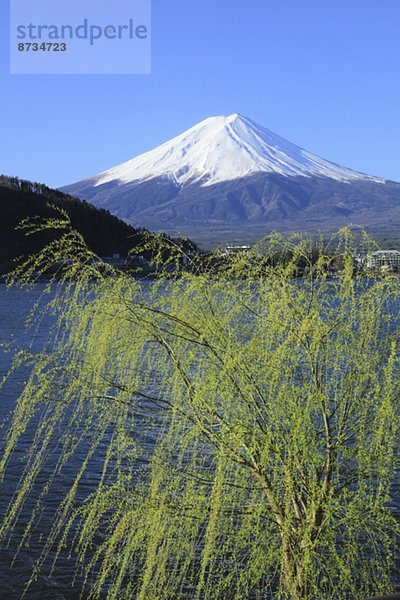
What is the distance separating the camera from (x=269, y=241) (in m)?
3.94

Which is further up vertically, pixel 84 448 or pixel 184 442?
pixel 184 442

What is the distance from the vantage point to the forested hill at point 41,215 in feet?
163

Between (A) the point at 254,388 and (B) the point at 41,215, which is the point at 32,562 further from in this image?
(B) the point at 41,215

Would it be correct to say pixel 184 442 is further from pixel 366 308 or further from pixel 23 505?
pixel 23 505

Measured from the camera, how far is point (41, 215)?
49719 mm

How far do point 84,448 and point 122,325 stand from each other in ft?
20.5

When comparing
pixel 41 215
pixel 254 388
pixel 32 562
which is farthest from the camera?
pixel 41 215

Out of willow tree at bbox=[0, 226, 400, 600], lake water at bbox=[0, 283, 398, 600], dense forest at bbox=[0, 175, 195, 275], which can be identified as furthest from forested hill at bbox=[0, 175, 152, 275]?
willow tree at bbox=[0, 226, 400, 600]

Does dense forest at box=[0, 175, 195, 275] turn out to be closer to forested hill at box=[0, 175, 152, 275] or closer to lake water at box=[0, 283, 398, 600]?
forested hill at box=[0, 175, 152, 275]

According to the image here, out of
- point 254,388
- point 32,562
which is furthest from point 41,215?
point 254,388

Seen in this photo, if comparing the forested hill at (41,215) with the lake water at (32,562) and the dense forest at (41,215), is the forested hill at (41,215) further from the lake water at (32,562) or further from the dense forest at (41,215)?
the lake water at (32,562)

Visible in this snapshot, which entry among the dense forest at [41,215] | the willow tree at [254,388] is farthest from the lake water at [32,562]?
the dense forest at [41,215]

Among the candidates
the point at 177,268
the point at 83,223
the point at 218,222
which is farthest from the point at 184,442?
the point at 218,222

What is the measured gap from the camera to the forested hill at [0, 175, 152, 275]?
49.6 m
